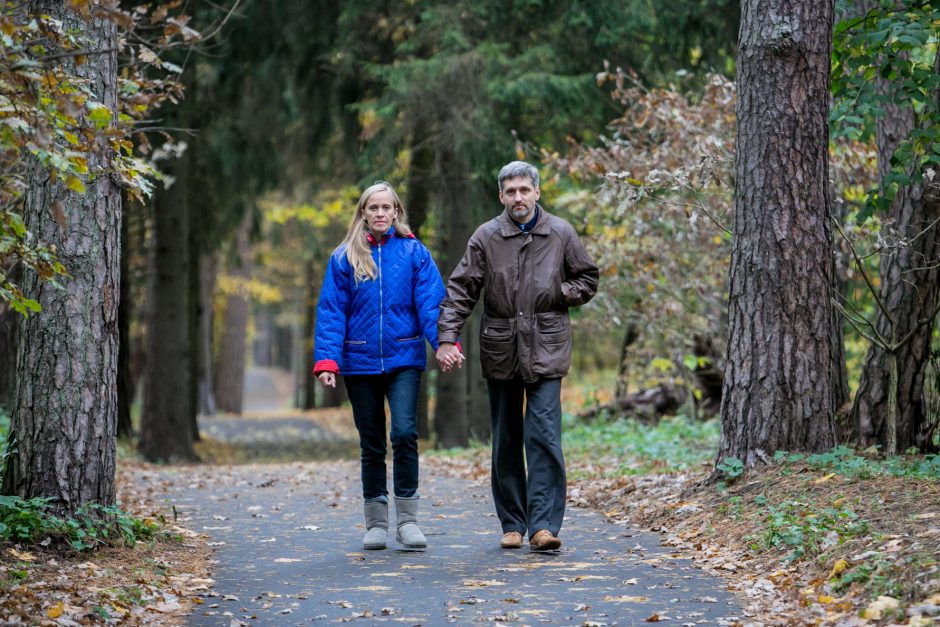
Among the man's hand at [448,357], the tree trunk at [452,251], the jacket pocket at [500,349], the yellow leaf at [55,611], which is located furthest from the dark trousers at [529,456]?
the tree trunk at [452,251]

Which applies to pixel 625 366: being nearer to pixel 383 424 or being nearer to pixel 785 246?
pixel 785 246

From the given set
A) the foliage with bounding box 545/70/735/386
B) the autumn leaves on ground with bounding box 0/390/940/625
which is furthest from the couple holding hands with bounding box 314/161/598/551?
the foliage with bounding box 545/70/735/386

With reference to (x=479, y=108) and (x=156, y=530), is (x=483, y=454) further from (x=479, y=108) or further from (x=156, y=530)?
(x=156, y=530)

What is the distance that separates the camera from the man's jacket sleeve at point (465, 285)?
620cm

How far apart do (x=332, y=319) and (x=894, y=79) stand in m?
4.53

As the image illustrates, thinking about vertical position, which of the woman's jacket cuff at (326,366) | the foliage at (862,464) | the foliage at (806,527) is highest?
the woman's jacket cuff at (326,366)

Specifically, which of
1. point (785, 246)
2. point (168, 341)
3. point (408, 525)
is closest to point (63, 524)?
point (408, 525)

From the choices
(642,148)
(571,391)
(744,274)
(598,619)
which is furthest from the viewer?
(571,391)

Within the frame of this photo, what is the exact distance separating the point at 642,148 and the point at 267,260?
20.1 metres

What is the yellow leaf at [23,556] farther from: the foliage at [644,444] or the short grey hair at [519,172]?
the foliage at [644,444]

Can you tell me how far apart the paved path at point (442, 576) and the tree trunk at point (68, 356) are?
1.07m

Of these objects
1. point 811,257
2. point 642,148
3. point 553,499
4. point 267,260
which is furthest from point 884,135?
point 267,260

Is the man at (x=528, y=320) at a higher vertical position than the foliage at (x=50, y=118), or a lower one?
lower

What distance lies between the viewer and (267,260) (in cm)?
3020
